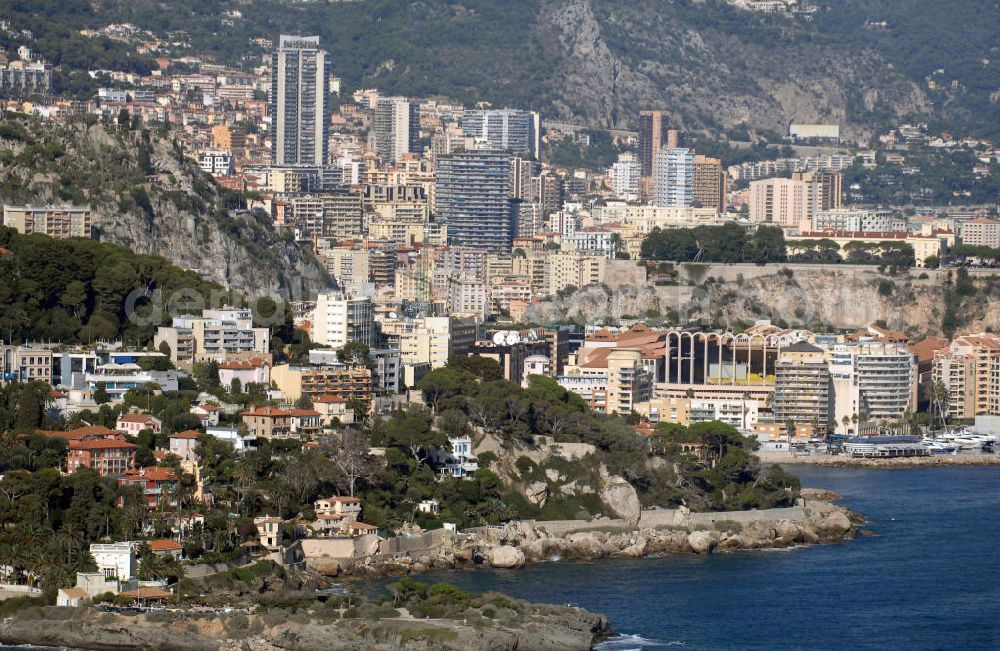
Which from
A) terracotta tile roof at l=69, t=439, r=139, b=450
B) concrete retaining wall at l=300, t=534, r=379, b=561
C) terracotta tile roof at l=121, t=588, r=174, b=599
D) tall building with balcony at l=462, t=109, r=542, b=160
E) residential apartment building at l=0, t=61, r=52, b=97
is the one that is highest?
tall building with balcony at l=462, t=109, r=542, b=160

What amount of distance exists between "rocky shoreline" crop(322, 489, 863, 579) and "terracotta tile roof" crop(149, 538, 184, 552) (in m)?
2.57

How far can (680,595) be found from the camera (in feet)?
121

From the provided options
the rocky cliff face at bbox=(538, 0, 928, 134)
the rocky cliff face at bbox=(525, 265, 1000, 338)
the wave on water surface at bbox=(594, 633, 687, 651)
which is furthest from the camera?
the rocky cliff face at bbox=(538, 0, 928, 134)

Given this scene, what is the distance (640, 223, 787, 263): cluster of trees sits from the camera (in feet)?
251

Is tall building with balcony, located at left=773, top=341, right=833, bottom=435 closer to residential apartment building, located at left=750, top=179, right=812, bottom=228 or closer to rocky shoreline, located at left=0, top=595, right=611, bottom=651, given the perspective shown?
rocky shoreline, located at left=0, top=595, right=611, bottom=651

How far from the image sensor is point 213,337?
46406mm

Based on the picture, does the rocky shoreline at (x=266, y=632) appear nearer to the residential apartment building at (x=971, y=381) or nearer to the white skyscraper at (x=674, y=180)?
the residential apartment building at (x=971, y=381)

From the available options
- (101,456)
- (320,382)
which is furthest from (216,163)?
(101,456)

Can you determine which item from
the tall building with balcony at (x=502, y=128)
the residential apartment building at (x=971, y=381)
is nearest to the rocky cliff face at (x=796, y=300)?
the residential apartment building at (x=971, y=381)

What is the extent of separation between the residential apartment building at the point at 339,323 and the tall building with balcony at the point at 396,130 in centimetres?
4760

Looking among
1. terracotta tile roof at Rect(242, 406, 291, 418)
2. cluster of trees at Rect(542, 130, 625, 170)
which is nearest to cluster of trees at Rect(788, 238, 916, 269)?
cluster of trees at Rect(542, 130, 625, 170)

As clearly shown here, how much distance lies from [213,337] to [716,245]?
32263mm

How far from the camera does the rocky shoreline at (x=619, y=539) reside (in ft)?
124

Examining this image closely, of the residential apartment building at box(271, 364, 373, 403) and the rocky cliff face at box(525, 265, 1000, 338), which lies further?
the rocky cliff face at box(525, 265, 1000, 338)
